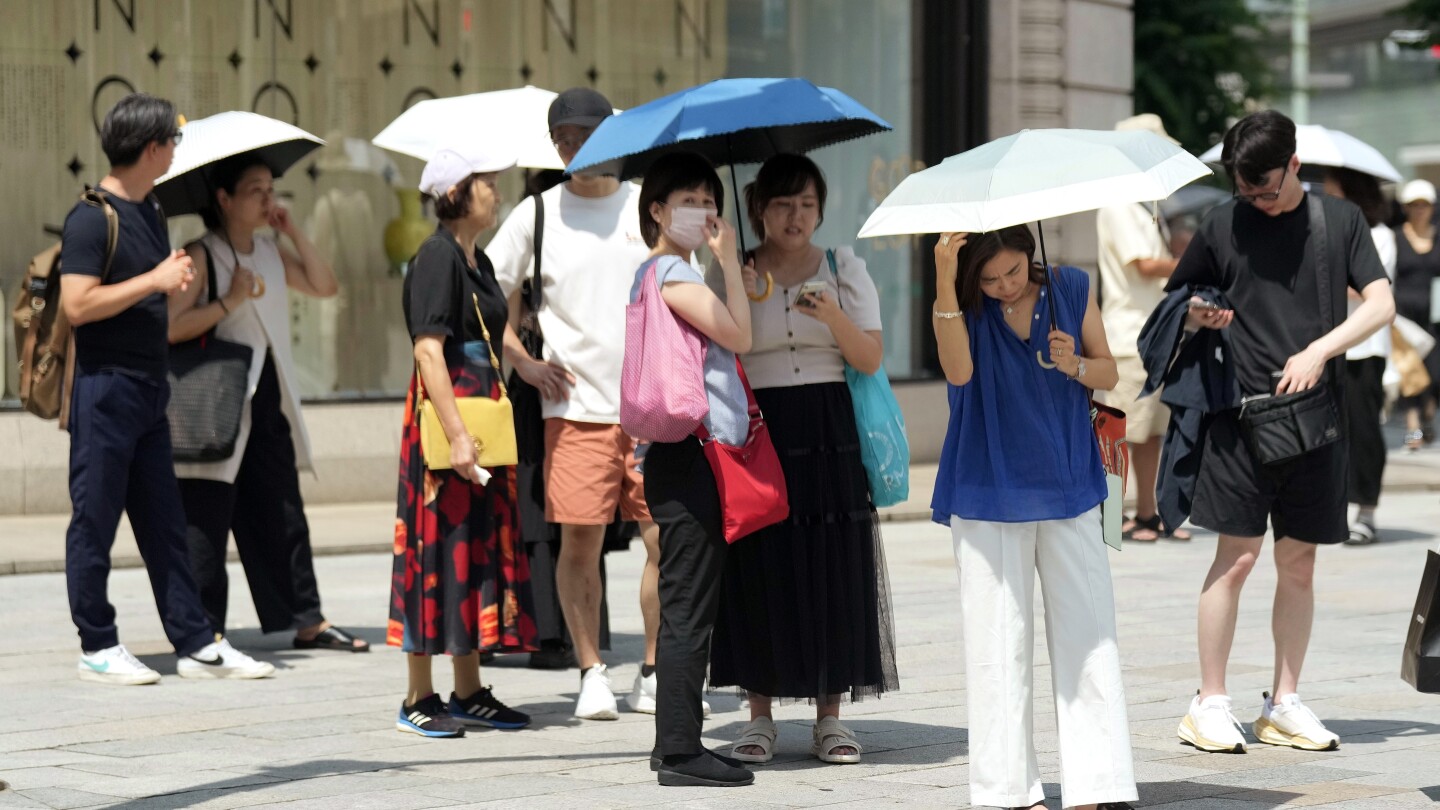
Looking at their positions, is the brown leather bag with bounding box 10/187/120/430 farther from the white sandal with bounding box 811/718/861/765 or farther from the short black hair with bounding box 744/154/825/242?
the white sandal with bounding box 811/718/861/765

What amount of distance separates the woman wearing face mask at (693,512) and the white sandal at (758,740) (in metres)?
0.29

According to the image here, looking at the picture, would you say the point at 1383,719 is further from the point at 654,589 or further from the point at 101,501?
the point at 101,501

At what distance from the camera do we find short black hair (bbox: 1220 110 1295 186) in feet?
21.3

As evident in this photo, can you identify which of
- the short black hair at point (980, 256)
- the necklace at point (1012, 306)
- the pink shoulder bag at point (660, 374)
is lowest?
the pink shoulder bag at point (660, 374)

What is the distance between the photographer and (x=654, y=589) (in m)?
7.45

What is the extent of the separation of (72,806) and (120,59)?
9410mm

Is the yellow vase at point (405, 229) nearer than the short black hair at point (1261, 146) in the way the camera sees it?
No

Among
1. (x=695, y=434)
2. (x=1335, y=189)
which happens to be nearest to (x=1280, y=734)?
(x=695, y=434)

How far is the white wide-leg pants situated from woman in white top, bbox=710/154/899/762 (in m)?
0.96

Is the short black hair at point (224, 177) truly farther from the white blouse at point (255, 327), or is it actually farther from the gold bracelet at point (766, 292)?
the gold bracelet at point (766, 292)

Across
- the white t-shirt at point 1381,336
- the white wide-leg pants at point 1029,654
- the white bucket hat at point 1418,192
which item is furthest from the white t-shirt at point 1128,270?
the white wide-leg pants at point 1029,654

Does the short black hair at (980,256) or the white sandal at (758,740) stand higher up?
the short black hair at (980,256)

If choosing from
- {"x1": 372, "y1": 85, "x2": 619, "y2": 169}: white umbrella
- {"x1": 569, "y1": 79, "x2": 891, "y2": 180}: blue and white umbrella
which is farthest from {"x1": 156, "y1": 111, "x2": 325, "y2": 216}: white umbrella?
{"x1": 569, "y1": 79, "x2": 891, "y2": 180}: blue and white umbrella

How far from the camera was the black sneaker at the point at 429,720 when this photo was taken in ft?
22.8
